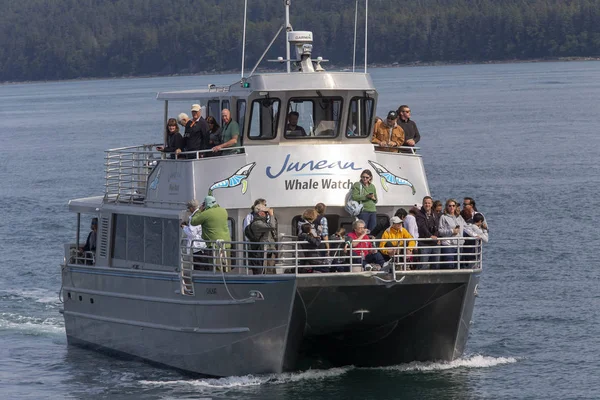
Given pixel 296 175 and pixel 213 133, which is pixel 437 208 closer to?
pixel 296 175

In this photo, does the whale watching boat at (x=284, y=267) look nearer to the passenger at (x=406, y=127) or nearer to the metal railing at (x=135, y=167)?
the metal railing at (x=135, y=167)

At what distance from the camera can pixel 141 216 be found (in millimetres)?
21797

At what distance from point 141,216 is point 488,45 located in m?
181

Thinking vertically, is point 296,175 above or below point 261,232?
above

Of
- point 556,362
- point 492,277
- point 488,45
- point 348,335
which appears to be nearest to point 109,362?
point 348,335

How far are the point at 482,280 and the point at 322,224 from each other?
11249mm

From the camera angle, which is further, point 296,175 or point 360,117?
point 360,117

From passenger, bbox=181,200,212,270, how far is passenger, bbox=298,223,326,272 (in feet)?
5.26

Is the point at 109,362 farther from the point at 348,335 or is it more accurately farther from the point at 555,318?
the point at 555,318

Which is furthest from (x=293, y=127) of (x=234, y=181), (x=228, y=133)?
(x=234, y=181)

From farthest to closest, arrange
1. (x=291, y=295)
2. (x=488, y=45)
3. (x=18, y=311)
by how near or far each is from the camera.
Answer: (x=488, y=45), (x=18, y=311), (x=291, y=295)

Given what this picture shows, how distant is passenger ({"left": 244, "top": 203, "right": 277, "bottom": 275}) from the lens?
61.5ft

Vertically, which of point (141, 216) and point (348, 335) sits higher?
point (141, 216)

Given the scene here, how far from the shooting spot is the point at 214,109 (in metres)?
21.9
